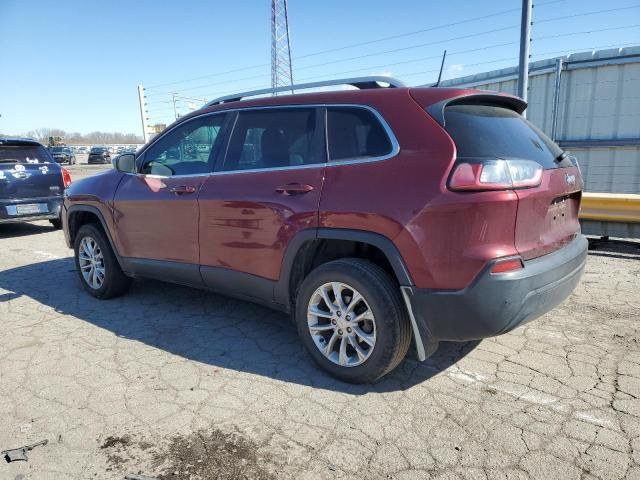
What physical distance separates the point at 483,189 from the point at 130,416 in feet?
7.75

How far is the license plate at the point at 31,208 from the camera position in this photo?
8.12 metres

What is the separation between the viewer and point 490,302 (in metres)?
2.42

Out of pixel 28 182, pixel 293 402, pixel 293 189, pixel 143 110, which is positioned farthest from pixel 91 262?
pixel 143 110

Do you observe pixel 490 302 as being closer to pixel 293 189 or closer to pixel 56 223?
pixel 293 189

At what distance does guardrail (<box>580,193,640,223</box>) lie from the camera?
574cm

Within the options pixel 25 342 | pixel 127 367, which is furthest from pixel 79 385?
pixel 25 342

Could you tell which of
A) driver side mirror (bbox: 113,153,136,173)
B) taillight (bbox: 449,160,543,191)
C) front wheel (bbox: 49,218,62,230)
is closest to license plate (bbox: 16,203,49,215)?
front wheel (bbox: 49,218,62,230)

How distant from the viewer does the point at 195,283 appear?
3.88m

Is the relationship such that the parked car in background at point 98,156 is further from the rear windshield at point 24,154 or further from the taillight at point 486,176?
the taillight at point 486,176

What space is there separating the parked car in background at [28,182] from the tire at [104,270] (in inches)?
168

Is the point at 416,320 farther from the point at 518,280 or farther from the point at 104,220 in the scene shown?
the point at 104,220

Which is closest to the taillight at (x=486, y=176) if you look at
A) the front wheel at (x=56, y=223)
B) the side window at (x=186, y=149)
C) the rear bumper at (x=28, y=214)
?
the side window at (x=186, y=149)

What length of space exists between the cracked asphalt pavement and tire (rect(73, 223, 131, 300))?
1.60ft

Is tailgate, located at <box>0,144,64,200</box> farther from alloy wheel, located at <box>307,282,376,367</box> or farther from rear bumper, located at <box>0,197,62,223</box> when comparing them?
alloy wheel, located at <box>307,282,376,367</box>
